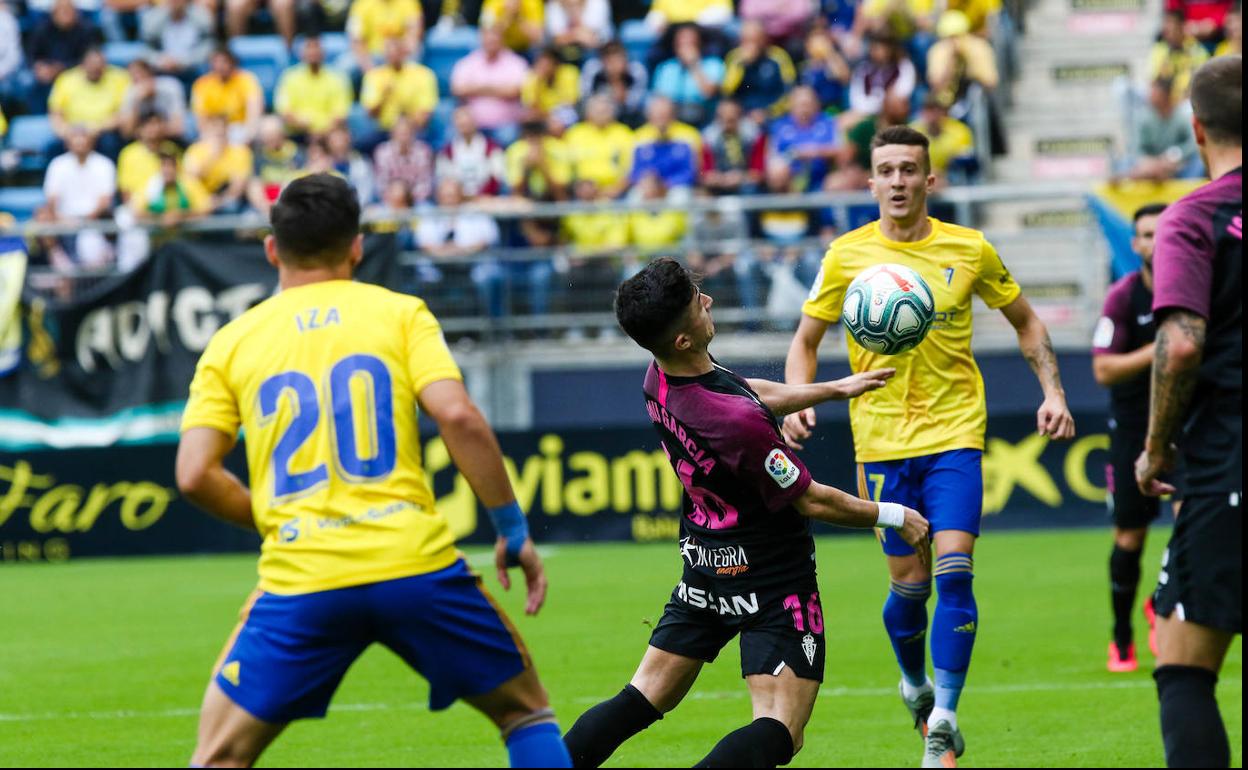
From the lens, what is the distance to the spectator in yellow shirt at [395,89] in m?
20.3

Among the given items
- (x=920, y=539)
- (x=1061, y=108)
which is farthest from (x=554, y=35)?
(x=920, y=539)

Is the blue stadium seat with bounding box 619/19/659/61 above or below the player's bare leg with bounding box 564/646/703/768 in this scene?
above

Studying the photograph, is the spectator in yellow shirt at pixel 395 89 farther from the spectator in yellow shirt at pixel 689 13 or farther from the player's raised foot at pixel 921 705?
the player's raised foot at pixel 921 705

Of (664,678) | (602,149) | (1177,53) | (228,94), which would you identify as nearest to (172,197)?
(228,94)

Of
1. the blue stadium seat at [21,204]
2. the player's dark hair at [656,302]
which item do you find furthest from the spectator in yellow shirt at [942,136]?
the player's dark hair at [656,302]

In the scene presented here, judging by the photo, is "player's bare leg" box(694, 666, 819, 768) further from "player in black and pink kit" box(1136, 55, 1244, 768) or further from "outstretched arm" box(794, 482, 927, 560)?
"player in black and pink kit" box(1136, 55, 1244, 768)

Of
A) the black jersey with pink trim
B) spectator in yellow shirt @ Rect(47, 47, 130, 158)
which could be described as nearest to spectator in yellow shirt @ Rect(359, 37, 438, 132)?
spectator in yellow shirt @ Rect(47, 47, 130, 158)

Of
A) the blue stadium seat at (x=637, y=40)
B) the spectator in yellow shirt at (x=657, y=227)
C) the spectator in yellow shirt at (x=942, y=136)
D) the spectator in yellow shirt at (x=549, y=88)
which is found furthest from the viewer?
the blue stadium seat at (x=637, y=40)

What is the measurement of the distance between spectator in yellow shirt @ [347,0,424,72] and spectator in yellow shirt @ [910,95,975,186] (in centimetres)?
643

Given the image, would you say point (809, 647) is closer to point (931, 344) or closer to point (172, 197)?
point (931, 344)

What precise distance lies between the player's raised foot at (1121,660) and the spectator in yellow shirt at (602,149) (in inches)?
380

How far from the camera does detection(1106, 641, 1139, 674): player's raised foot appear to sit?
9.79 meters

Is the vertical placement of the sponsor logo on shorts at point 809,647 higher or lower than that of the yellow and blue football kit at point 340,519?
lower

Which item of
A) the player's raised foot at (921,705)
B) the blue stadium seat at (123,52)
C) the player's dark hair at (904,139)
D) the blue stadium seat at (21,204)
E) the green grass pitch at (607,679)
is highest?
the player's dark hair at (904,139)
